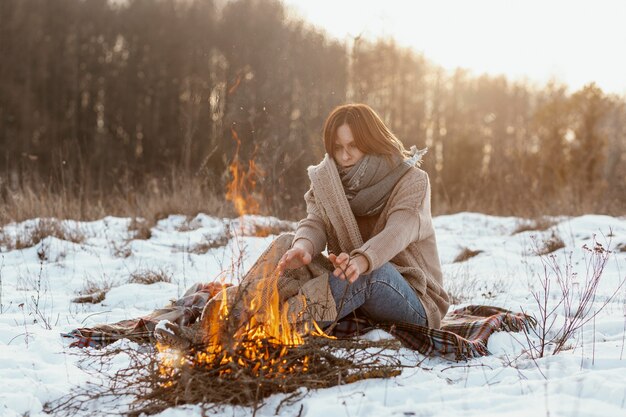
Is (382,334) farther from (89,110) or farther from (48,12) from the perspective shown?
(48,12)

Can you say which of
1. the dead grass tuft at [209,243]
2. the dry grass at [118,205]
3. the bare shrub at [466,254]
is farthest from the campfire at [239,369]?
the dry grass at [118,205]

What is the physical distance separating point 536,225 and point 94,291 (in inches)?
222

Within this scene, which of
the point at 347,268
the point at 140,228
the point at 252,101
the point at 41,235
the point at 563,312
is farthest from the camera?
the point at 252,101

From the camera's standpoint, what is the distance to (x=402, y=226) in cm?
330

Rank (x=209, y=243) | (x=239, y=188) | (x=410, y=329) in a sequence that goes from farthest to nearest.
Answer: (x=209, y=243), (x=239, y=188), (x=410, y=329)

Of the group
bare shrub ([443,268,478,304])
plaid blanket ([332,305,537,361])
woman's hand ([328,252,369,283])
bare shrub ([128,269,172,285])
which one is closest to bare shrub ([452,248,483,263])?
bare shrub ([443,268,478,304])

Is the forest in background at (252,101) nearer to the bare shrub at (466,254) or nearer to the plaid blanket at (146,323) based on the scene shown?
the bare shrub at (466,254)

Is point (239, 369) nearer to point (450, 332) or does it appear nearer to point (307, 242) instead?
point (307, 242)

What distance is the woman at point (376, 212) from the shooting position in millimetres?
3312

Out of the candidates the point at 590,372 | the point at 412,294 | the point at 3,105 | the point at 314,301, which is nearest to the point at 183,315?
the point at 314,301

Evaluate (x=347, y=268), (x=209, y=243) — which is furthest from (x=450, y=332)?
(x=209, y=243)

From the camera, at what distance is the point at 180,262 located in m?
6.27

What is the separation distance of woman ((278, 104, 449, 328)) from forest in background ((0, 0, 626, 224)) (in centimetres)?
655

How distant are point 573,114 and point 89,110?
17.6m
